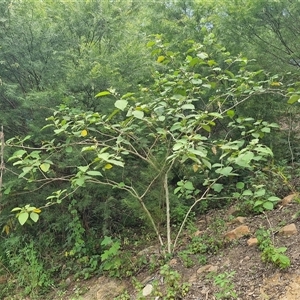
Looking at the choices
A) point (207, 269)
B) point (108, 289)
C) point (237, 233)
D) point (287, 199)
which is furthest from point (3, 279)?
point (287, 199)

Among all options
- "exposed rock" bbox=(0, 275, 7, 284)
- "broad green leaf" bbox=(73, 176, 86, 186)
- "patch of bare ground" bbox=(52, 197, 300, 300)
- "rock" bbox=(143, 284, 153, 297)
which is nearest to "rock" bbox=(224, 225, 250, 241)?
"patch of bare ground" bbox=(52, 197, 300, 300)

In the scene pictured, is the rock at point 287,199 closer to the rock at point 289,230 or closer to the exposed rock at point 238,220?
the exposed rock at point 238,220

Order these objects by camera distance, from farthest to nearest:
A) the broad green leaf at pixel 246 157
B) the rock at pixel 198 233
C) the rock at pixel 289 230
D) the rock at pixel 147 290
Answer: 1. the rock at pixel 198 233
2. the rock at pixel 289 230
3. the rock at pixel 147 290
4. the broad green leaf at pixel 246 157

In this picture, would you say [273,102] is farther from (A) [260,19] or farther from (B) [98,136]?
(B) [98,136]

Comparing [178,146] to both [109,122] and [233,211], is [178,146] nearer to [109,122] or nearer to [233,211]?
[109,122]

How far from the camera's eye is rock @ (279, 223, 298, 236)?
263 cm

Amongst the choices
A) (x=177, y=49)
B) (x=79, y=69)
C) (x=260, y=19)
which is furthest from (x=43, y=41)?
(x=260, y=19)

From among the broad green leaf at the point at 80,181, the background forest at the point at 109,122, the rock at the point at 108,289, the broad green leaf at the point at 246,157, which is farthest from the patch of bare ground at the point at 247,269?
the broad green leaf at the point at 80,181

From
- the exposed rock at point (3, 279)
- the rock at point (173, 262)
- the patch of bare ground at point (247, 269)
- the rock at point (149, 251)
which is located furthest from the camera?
the exposed rock at point (3, 279)

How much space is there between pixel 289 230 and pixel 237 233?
435 mm

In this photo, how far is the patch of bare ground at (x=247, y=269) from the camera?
2.18 metres

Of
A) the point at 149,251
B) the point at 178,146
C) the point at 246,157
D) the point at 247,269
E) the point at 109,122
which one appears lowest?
the point at 149,251

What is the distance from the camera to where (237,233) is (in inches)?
114

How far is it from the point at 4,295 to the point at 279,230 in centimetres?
259
